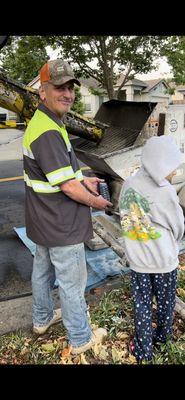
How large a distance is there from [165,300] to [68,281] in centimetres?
67

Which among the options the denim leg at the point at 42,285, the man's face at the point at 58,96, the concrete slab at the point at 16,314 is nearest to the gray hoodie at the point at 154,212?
the man's face at the point at 58,96

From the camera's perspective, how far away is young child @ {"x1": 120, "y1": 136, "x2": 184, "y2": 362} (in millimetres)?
2391

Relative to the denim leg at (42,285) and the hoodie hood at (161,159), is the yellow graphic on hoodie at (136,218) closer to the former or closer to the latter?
the hoodie hood at (161,159)

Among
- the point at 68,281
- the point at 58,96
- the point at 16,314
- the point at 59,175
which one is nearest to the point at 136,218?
the point at 59,175

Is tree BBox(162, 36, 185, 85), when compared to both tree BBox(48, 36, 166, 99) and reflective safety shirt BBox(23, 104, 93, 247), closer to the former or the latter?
tree BBox(48, 36, 166, 99)

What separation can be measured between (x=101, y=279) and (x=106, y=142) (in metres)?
1.71

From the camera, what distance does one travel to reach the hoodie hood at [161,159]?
93.3 inches

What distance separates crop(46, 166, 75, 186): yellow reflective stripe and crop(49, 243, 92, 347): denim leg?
470 millimetres

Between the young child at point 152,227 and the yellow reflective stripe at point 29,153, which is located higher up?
the yellow reflective stripe at point 29,153

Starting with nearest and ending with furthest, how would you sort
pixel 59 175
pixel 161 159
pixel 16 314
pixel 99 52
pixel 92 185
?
pixel 161 159 → pixel 59 175 → pixel 92 185 → pixel 16 314 → pixel 99 52

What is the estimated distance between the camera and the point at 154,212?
7.88ft

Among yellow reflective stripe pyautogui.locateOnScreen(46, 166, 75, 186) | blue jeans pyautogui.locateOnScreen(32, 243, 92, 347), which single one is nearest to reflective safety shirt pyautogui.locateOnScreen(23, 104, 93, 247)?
yellow reflective stripe pyautogui.locateOnScreen(46, 166, 75, 186)

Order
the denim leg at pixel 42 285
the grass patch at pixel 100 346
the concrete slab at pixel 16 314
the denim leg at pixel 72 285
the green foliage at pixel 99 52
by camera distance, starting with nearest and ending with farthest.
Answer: the denim leg at pixel 72 285 < the grass patch at pixel 100 346 < the denim leg at pixel 42 285 < the concrete slab at pixel 16 314 < the green foliage at pixel 99 52

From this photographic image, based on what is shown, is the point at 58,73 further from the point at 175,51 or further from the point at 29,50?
the point at 175,51
